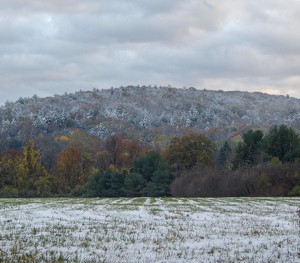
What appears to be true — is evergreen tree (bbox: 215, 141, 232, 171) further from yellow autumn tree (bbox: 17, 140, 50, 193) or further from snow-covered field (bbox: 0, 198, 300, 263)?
snow-covered field (bbox: 0, 198, 300, 263)

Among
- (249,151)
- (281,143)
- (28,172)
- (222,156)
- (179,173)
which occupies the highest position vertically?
(281,143)

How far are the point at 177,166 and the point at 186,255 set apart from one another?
5449 cm

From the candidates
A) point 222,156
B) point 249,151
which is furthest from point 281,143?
point 222,156

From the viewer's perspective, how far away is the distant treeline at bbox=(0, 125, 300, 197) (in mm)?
36000

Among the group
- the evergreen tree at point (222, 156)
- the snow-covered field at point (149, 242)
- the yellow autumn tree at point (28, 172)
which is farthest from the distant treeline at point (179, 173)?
the snow-covered field at point (149, 242)

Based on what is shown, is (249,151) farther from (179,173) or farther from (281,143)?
(179,173)

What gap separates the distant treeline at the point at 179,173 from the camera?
3600 cm

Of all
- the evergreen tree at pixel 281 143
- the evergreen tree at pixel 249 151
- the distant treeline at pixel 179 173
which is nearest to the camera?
the distant treeline at pixel 179 173

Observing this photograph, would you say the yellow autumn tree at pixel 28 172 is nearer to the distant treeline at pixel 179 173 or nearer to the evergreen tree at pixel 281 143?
the distant treeline at pixel 179 173

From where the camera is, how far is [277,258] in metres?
5.68

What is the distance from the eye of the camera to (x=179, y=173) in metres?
59.1

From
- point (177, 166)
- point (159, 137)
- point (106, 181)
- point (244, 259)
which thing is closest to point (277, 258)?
point (244, 259)

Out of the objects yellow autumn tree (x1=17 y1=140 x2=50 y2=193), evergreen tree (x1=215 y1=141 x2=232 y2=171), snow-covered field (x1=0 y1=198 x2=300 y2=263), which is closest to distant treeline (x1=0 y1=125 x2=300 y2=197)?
yellow autumn tree (x1=17 y1=140 x2=50 y2=193)

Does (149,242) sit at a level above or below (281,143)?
below
